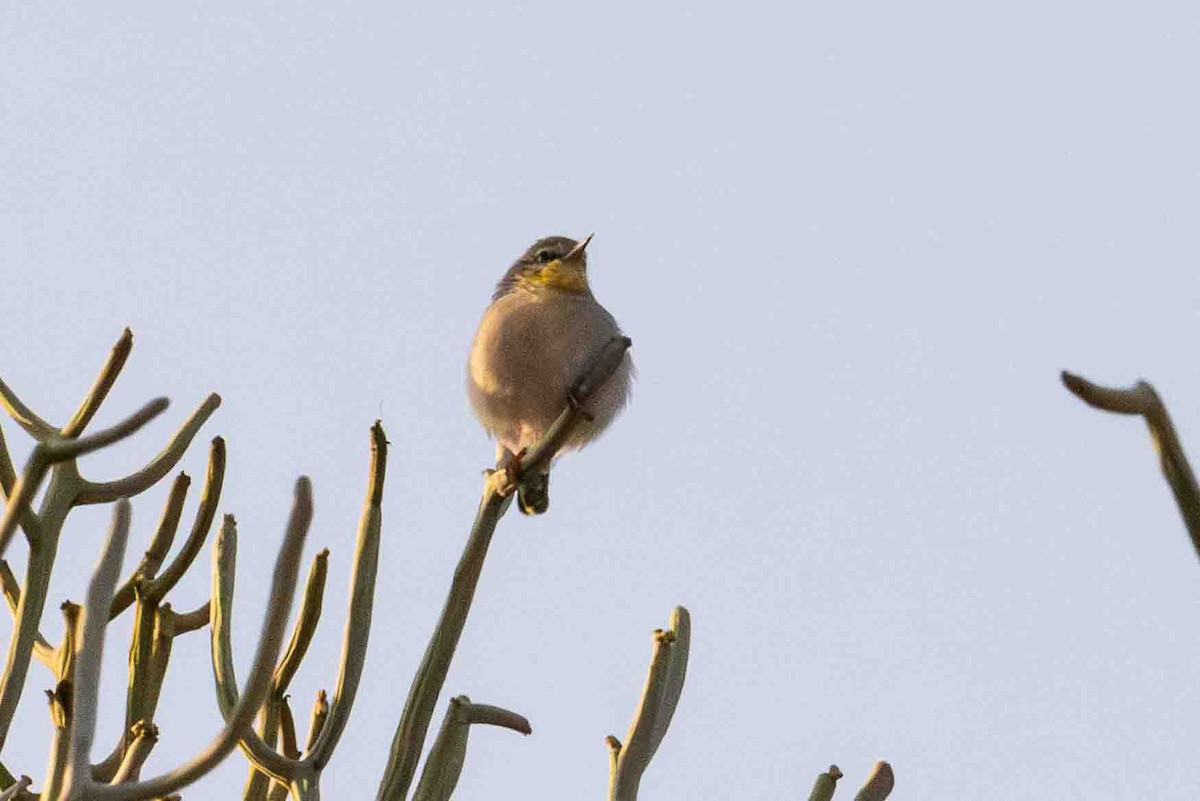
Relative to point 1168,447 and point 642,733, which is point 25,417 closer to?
point 642,733

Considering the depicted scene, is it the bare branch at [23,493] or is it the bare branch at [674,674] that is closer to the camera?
the bare branch at [23,493]

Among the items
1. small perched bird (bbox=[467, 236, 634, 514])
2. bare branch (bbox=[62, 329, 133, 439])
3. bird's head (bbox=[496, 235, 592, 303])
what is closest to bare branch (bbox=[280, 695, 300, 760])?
bare branch (bbox=[62, 329, 133, 439])

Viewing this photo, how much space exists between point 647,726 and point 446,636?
32cm

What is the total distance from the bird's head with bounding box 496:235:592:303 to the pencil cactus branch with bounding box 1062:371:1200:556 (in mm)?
6058

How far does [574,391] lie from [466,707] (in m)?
0.51

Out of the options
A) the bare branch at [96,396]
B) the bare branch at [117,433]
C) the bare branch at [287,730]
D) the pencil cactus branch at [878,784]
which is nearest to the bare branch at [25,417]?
the bare branch at [96,396]

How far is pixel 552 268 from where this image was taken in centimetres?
757

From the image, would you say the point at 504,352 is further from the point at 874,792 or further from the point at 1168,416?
the point at 1168,416

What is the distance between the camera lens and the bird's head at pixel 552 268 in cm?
750

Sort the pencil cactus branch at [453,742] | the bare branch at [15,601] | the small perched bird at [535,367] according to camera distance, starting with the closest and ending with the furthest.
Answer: the pencil cactus branch at [453,742] < the bare branch at [15,601] < the small perched bird at [535,367]

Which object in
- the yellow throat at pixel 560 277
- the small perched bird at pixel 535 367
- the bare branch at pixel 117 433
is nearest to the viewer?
the bare branch at pixel 117 433

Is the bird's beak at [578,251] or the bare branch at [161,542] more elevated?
the bird's beak at [578,251]

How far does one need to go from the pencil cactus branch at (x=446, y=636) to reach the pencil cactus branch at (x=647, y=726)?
270 mm

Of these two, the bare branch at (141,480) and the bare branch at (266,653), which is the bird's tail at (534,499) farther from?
the bare branch at (266,653)
